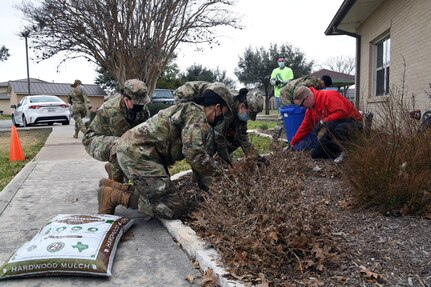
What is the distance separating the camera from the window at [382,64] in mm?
9875

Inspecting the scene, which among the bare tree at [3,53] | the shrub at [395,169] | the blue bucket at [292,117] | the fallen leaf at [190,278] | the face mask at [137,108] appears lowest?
the fallen leaf at [190,278]

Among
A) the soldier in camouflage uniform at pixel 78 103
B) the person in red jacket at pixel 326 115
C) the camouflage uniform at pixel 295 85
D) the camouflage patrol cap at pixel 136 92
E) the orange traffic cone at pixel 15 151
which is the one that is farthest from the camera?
the soldier in camouflage uniform at pixel 78 103

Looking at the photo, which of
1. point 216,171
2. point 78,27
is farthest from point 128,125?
point 78,27

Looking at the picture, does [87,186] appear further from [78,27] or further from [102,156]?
[78,27]

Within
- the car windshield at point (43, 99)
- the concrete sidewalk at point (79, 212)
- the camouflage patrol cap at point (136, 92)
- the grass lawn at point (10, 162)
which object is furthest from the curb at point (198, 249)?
the car windshield at point (43, 99)

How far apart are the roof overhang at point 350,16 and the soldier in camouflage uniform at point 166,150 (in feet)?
22.9

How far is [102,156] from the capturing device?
493cm

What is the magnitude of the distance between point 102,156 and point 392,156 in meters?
3.17

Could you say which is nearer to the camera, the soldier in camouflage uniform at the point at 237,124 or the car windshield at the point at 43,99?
the soldier in camouflage uniform at the point at 237,124

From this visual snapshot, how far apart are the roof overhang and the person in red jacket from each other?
5090 mm

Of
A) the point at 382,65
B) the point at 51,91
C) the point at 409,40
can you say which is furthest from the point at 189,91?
the point at 51,91

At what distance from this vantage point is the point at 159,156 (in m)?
4.05

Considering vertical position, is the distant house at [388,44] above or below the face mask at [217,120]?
above

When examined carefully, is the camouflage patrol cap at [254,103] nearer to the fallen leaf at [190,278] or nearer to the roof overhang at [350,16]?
the fallen leaf at [190,278]
